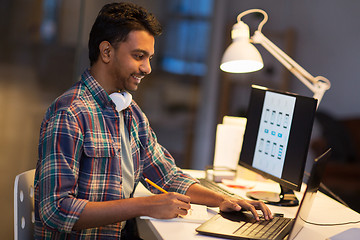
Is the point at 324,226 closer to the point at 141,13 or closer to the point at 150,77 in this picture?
the point at 141,13

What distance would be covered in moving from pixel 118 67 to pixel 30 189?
18.3 inches

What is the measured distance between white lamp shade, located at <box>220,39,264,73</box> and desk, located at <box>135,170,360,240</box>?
1.65 feet

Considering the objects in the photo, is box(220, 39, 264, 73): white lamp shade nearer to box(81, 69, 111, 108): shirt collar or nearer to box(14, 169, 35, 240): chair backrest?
box(81, 69, 111, 108): shirt collar

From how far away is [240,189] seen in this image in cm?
211

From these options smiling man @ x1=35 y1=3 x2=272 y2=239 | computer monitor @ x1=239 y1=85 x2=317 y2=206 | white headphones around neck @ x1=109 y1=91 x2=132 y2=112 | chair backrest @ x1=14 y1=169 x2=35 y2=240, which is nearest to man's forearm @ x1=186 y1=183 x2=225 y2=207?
smiling man @ x1=35 y1=3 x2=272 y2=239

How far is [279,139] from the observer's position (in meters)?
1.88

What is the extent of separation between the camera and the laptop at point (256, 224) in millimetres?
1379

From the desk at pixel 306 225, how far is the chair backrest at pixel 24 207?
1.09 feet

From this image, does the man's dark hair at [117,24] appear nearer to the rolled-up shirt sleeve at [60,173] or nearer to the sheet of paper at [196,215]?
the rolled-up shirt sleeve at [60,173]

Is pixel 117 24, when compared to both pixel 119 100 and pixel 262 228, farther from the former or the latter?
pixel 262 228

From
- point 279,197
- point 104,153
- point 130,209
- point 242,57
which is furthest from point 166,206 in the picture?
point 242,57

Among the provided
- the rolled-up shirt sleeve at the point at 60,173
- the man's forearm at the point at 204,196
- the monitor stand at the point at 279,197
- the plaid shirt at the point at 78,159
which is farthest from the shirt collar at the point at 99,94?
the monitor stand at the point at 279,197

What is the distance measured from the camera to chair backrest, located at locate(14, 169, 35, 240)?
59.4 inches

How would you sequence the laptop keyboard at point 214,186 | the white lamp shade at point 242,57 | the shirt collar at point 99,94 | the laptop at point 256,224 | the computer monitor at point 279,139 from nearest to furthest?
the laptop at point 256,224
the shirt collar at point 99,94
the computer monitor at point 279,139
the laptop keyboard at point 214,186
the white lamp shade at point 242,57
